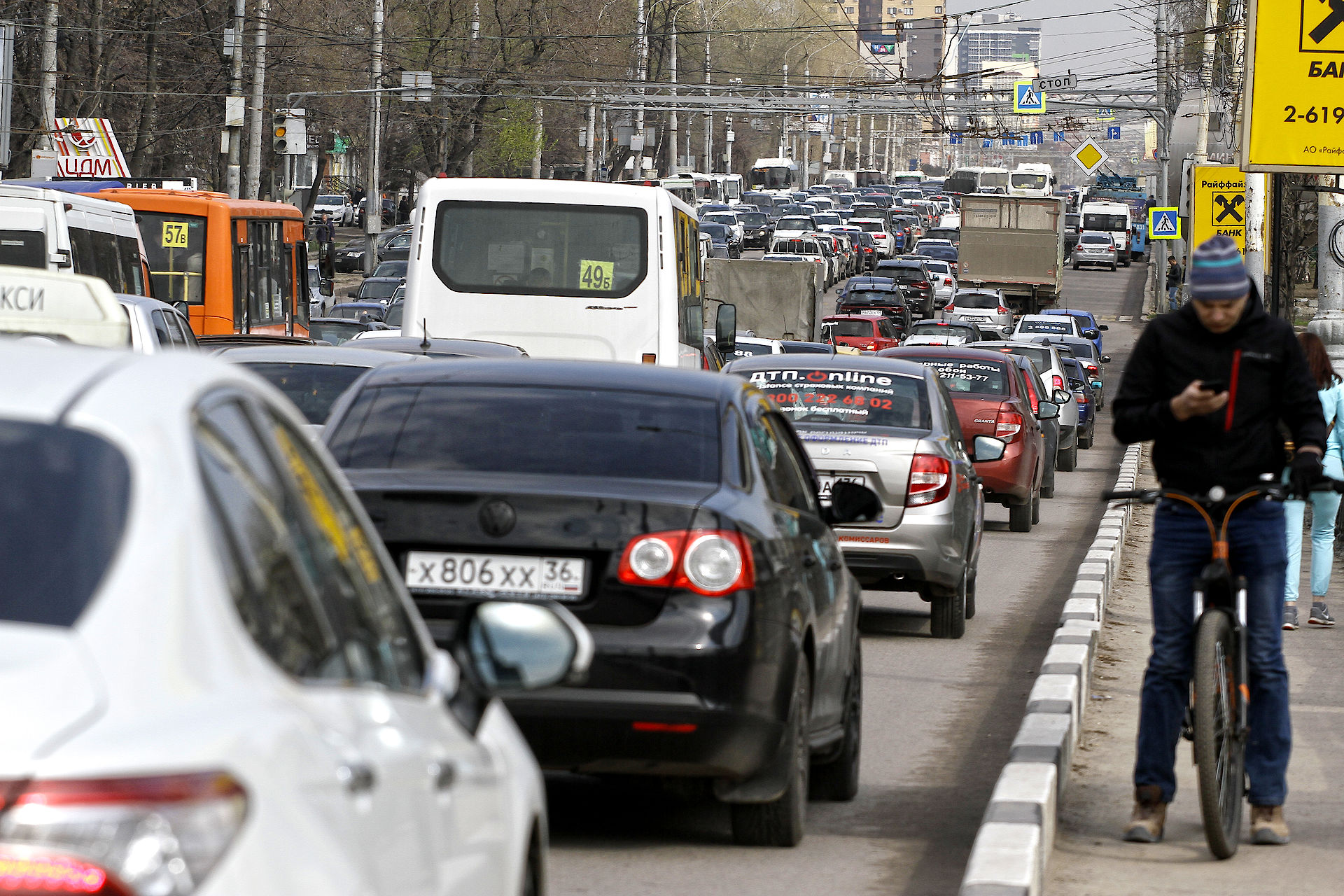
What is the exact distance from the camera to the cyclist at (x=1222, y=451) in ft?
21.4

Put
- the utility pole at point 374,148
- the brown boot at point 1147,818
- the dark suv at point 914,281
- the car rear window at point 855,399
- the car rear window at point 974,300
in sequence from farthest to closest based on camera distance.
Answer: the dark suv at point 914,281
the utility pole at point 374,148
the car rear window at point 974,300
the car rear window at point 855,399
the brown boot at point 1147,818

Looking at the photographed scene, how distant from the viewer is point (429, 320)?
1877 centimetres

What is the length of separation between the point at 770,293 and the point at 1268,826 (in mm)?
39636

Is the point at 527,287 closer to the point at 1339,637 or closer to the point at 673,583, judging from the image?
the point at 1339,637

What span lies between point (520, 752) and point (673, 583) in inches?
91.2

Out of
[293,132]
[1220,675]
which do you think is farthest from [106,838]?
[293,132]

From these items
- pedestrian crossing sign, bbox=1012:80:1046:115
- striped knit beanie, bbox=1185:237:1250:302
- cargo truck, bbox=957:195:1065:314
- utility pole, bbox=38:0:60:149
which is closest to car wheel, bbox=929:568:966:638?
striped knit beanie, bbox=1185:237:1250:302

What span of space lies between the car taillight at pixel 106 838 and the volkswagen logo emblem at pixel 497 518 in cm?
399

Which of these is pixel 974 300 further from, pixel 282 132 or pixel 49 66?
pixel 49 66

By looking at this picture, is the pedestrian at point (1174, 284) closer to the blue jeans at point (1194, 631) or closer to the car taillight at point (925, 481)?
the car taillight at point (925, 481)

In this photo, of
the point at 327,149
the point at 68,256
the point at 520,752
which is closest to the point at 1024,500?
the point at 68,256

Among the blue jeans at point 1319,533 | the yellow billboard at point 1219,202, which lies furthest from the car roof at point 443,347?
the yellow billboard at point 1219,202

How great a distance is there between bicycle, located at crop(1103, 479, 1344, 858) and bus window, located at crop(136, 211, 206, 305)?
24.1 m

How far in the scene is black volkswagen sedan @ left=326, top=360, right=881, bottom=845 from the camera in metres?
6.09
